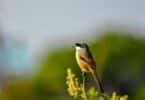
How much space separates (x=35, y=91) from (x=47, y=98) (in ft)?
2.84

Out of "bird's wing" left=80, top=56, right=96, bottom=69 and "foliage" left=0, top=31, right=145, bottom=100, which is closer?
"bird's wing" left=80, top=56, right=96, bottom=69

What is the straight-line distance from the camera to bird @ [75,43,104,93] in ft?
9.48

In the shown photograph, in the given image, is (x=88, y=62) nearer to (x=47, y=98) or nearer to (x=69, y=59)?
(x=47, y=98)

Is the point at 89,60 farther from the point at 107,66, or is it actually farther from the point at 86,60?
the point at 107,66

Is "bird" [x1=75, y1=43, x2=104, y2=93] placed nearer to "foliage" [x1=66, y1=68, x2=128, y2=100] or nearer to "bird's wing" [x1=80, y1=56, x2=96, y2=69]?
"bird's wing" [x1=80, y1=56, x2=96, y2=69]

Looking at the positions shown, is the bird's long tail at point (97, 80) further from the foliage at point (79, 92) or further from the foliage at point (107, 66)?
the foliage at point (107, 66)

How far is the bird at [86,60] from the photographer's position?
289 cm

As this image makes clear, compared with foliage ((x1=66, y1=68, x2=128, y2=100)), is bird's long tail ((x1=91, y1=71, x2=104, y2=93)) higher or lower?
lower

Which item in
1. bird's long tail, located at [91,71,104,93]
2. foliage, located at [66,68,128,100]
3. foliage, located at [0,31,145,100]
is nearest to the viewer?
foliage, located at [66,68,128,100]

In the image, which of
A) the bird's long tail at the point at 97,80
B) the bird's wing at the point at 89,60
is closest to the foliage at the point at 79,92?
the bird's long tail at the point at 97,80

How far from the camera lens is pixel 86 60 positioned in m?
2.92

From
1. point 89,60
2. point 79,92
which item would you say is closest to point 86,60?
point 89,60

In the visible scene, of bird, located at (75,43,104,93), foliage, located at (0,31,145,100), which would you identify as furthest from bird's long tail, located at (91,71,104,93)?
foliage, located at (0,31,145,100)

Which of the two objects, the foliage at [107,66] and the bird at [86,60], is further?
the foliage at [107,66]
